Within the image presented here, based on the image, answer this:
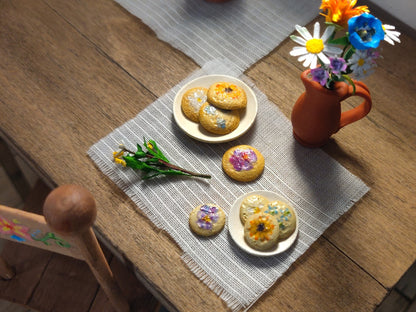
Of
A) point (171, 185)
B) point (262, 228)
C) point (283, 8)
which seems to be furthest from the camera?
point (283, 8)

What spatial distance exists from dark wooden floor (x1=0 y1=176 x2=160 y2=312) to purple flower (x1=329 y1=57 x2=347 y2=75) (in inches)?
25.2

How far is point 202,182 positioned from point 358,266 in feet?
1.10

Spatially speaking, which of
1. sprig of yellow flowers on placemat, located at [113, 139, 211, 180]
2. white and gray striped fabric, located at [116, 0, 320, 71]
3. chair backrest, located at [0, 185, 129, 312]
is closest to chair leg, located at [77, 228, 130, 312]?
chair backrest, located at [0, 185, 129, 312]

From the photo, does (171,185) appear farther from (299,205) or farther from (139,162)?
(299,205)

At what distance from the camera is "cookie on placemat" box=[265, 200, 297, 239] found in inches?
34.3

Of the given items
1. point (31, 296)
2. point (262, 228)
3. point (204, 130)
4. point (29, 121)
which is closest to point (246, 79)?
point (204, 130)

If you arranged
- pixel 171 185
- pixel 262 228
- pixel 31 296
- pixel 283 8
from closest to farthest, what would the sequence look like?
pixel 262 228 → pixel 171 185 → pixel 31 296 → pixel 283 8

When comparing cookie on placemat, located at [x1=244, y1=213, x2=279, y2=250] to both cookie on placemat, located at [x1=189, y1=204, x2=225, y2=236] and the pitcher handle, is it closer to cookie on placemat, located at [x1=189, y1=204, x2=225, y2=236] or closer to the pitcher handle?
cookie on placemat, located at [x1=189, y1=204, x2=225, y2=236]

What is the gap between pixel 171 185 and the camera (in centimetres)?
95

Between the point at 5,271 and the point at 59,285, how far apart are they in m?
0.12

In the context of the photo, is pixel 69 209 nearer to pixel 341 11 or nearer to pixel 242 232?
pixel 242 232

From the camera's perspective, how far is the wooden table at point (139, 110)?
33.9 inches

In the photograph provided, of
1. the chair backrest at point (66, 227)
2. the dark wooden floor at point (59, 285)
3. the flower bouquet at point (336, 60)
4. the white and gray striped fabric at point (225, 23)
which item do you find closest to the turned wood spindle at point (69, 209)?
the chair backrest at point (66, 227)

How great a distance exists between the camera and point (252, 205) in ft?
2.93
